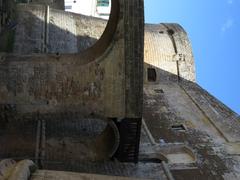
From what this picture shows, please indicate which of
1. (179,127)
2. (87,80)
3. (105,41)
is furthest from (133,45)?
(179,127)

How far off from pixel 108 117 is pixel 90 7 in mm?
27036

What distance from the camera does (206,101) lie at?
13461mm

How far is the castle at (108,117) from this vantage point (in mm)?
9344

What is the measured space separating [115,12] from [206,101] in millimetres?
4965

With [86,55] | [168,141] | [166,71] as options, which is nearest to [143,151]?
[168,141]

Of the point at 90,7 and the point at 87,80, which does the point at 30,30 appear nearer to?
the point at 87,80

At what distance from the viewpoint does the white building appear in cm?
3544

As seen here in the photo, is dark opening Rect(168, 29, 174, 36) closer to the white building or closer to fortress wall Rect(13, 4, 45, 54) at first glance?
fortress wall Rect(13, 4, 45, 54)

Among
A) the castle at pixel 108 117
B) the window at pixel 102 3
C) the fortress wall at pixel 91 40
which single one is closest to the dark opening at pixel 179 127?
the castle at pixel 108 117

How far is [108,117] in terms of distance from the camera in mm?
9586

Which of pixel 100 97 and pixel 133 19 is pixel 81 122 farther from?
pixel 133 19

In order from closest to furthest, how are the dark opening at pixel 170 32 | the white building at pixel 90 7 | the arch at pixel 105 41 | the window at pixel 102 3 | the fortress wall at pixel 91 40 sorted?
1. the arch at pixel 105 41
2. the fortress wall at pixel 91 40
3. the dark opening at pixel 170 32
4. the white building at pixel 90 7
5. the window at pixel 102 3

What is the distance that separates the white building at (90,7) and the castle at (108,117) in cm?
2249

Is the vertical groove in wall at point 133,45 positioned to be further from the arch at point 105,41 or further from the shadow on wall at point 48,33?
the shadow on wall at point 48,33
